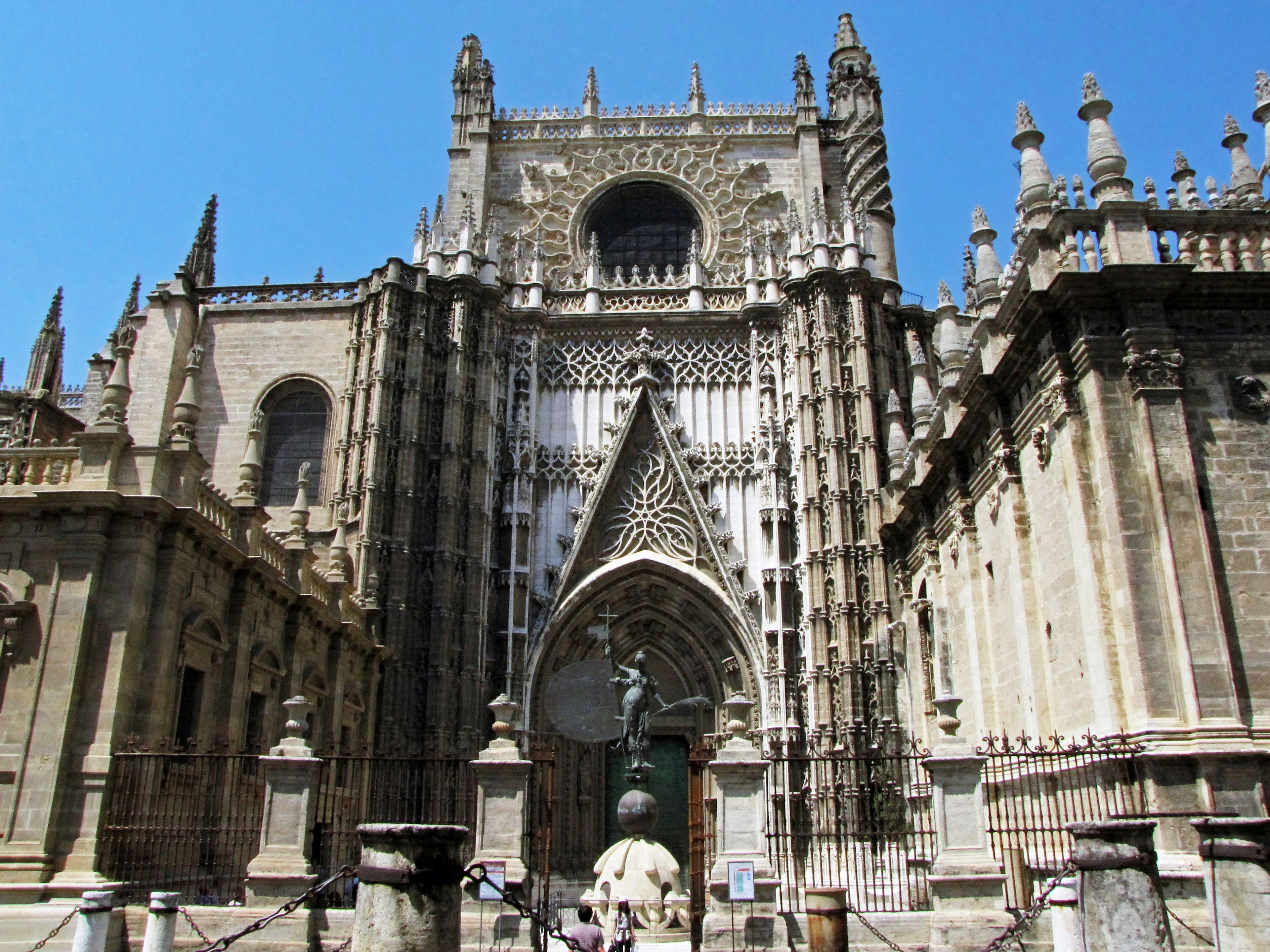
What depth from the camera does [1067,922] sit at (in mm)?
8031

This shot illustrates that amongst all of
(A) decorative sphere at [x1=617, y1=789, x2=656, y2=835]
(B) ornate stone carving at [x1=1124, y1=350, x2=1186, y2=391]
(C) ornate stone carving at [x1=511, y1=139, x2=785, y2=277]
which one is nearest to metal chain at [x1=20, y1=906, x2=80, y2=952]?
(A) decorative sphere at [x1=617, y1=789, x2=656, y2=835]

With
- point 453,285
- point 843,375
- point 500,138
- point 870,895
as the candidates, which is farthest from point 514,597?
point 500,138

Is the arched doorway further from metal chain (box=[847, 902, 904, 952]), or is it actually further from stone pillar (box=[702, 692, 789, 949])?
metal chain (box=[847, 902, 904, 952])

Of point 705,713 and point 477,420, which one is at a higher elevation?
point 477,420

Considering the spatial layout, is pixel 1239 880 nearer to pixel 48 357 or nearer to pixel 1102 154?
pixel 1102 154

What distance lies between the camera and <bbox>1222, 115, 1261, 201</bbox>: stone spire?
15961mm

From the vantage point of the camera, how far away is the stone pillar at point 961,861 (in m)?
10.0

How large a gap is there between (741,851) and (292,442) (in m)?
17.8

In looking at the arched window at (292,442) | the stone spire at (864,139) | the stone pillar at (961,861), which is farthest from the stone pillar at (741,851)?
the stone spire at (864,139)

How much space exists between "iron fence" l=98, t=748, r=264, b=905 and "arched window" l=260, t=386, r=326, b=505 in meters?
12.1

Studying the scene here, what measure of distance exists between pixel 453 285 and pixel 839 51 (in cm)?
1406

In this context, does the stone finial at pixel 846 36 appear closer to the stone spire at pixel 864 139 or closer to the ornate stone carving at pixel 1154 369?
the stone spire at pixel 864 139

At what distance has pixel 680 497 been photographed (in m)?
25.5

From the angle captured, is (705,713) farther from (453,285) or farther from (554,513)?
(453,285)
